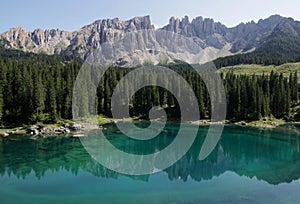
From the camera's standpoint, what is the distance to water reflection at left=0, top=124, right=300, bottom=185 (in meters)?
40.6

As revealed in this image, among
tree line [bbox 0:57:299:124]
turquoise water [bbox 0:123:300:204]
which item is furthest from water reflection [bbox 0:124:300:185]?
tree line [bbox 0:57:299:124]

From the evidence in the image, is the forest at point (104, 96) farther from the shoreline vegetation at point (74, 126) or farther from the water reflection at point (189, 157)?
the water reflection at point (189, 157)

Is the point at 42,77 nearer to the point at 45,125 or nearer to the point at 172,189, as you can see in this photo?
the point at 45,125

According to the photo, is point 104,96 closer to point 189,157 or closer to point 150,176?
point 189,157

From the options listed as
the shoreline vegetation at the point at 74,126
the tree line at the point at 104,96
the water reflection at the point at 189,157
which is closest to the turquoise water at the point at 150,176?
the water reflection at the point at 189,157

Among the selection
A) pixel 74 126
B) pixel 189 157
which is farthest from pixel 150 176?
pixel 74 126

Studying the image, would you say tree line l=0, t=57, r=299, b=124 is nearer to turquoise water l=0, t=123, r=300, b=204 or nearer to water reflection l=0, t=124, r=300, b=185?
water reflection l=0, t=124, r=300, b=185

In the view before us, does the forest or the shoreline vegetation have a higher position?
the forest

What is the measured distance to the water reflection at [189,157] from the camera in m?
40.6

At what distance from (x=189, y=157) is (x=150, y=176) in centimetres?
1294

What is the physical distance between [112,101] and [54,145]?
4458cm

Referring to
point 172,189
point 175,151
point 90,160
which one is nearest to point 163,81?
point 175,151

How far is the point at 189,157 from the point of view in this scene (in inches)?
1987

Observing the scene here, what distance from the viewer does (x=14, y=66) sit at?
80.6m
